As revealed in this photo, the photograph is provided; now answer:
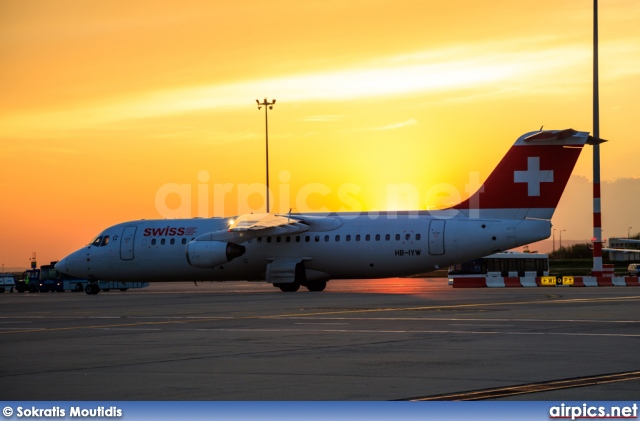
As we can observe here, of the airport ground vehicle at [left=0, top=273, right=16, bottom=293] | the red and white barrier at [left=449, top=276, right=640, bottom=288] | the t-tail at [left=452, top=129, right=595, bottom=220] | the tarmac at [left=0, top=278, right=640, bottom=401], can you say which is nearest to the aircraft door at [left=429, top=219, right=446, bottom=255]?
the t-tail at [left=452, top=129, right=595, bottom=220]

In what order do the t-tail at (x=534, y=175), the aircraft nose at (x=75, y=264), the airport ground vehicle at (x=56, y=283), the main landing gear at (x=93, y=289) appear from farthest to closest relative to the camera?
the airport ground vehicle at (x=56, y=283) → the main landing gear at (x=93, y=289) → the aircraft nose at (x=75, y=264) → the t-tail at (x=534, y=175)

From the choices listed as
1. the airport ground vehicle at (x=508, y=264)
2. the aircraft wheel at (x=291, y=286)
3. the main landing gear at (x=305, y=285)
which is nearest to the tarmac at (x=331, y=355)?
the aircraft wheel at (x=291, y=286)

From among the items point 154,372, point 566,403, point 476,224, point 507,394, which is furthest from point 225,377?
point 476,224

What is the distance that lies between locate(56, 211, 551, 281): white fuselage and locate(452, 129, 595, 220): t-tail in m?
0.67

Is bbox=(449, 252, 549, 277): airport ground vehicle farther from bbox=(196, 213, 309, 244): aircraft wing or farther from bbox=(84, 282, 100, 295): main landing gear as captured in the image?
bbox=(84, 282, 100, 295): main landing gear

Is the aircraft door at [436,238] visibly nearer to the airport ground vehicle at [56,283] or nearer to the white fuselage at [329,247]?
the white fuselage at [329,247]

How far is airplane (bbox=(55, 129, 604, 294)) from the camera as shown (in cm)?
4403

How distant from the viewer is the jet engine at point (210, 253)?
159 ft

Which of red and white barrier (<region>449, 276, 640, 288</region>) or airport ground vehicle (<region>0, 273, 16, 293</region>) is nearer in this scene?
red and white barrier (<region>449, 276, 640, 288</region>)

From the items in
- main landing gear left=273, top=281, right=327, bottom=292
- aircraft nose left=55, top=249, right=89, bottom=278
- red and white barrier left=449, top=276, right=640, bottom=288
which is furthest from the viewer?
aircraft nose left=55, top=249, right=89, bottom=278

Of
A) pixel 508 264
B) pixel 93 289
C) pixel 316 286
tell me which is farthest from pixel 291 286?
pixel 508 264

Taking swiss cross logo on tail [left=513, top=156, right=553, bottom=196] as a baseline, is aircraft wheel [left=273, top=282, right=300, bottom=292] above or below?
below

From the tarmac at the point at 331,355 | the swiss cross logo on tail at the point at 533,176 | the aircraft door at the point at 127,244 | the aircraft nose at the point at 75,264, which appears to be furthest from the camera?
the aircraft nose at the point at 75,264

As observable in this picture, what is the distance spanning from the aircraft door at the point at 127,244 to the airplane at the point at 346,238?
6 cm
